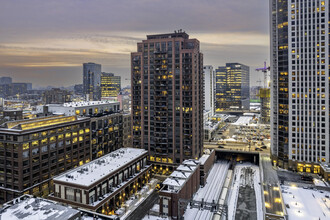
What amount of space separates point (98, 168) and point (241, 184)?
205 feet

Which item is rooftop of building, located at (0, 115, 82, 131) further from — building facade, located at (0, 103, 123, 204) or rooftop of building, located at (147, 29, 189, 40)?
rooftop of building, located at (147, 29, 189, 40)

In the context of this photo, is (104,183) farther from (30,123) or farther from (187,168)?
(30,123)

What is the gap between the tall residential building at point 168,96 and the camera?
378ft

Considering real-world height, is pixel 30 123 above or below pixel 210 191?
above

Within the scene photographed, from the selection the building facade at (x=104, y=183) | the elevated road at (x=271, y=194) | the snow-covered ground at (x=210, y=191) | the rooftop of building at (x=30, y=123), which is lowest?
the snow-covered ground at (x=210, y=191)

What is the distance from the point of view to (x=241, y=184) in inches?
4230

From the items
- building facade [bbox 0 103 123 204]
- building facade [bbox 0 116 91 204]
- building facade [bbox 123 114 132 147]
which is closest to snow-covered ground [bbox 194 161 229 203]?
building facade [bbox 123 114 132 147]

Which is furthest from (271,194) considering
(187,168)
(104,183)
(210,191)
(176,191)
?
(104,183)

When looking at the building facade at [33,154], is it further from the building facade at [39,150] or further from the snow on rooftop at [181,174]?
the snow on rooftop at [181,174]

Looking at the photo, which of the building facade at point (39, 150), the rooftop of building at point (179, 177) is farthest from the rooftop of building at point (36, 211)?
the rooftop of building at point (179, 177)

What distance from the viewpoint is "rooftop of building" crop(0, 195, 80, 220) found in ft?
159

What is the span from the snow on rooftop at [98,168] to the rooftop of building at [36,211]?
2243cm

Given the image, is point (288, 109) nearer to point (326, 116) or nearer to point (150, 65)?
point (326, 116)

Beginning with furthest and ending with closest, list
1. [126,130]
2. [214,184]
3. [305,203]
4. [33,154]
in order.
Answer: [126,130]
[214,184]
[33,154]
[305,203]
